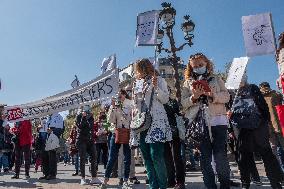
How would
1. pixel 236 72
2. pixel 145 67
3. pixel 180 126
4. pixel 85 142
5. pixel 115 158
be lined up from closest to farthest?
1. pixel 145 67
2. pixel 180 126
3. pixel 236 72
4. pixel 115 158
5. pixel 85 142

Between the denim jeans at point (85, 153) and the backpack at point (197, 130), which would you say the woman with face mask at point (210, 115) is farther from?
the denim jeans at point (85, 153)

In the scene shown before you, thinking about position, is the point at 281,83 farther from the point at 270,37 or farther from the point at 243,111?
the point at 270,37

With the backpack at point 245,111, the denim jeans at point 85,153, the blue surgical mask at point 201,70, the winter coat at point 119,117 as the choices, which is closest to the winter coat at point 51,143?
the denim jeans at point 85,153

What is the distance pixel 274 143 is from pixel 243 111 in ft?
9.16

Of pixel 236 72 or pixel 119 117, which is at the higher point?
pixel 236 72

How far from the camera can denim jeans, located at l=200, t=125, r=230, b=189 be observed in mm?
4863

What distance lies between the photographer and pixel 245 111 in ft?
18.9

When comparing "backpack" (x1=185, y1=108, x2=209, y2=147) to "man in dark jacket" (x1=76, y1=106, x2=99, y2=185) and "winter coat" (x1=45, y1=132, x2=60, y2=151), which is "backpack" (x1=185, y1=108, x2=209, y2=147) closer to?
"man in dark jacket" (x1=76, y1=106, x2=99, y2=185)

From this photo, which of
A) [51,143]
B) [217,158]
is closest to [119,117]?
A: [217,158]

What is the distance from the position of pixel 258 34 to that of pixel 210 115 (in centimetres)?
302

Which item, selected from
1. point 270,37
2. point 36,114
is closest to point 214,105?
point 270,37

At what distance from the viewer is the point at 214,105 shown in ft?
16.8

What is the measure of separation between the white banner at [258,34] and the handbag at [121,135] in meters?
2.65

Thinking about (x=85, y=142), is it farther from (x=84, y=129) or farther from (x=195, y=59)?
(x=195, y=59)
